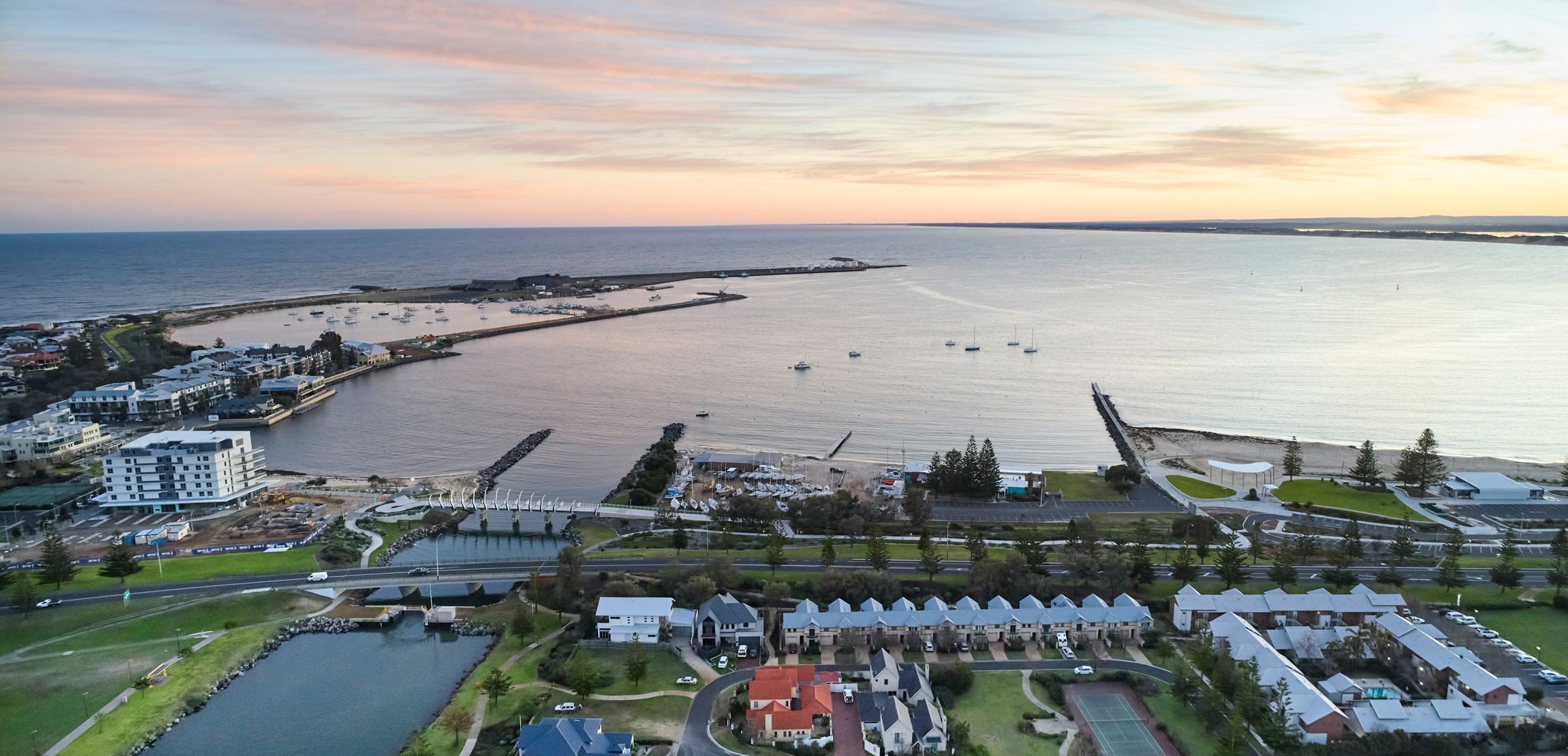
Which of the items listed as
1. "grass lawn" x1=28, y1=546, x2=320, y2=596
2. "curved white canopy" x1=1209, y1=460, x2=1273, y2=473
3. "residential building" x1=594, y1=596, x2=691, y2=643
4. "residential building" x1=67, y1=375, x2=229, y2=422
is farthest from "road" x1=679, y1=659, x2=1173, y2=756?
"residential building" x1=67, y1=375, x2=229, y2=422

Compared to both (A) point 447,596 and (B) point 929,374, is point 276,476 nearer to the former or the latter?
(A) point 447,596

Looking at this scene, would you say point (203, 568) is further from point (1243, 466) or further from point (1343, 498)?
point (1343, 498)

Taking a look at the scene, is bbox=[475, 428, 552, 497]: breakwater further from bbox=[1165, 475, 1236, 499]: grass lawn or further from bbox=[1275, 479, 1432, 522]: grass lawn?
bbox=[1275, 479, 1432, 522]: grass lawn

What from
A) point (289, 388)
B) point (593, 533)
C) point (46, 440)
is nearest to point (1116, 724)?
point (593, 533)

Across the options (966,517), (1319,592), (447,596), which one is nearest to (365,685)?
(447,596)

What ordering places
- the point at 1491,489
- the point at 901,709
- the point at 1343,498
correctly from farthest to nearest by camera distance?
the point at 1343,498, the point at 1491,489, the point at 901,709

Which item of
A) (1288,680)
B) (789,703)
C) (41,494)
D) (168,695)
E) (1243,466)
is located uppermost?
(1243,466)

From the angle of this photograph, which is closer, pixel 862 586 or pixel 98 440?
pixel 862 586
